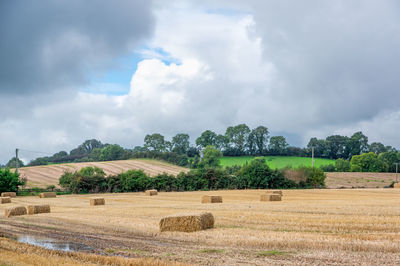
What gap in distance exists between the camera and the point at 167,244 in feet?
40.9

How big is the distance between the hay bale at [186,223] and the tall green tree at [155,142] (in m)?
116

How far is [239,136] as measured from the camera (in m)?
121

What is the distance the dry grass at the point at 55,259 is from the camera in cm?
937

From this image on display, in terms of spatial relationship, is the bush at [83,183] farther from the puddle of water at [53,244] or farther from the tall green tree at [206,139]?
the tall green tree at [206,139]

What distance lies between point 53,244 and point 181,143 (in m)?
119

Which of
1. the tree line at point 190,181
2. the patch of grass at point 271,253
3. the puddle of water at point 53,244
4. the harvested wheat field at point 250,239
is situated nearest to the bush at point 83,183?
the tree line at point 190,181

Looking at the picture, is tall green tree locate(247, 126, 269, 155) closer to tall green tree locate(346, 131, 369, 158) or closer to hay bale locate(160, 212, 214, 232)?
tall green tree locate(346, 131, 369, 158)

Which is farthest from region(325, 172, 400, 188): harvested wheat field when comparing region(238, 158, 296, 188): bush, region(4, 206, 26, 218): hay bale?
region(4, 206, 26, 218): hay bale

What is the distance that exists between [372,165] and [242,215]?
88.1 m

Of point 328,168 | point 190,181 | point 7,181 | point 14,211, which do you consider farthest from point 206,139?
point 14,211

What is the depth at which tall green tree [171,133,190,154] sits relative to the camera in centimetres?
13025

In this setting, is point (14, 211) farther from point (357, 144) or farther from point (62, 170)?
point (357, 144)

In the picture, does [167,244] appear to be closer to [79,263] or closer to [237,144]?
[79,263]

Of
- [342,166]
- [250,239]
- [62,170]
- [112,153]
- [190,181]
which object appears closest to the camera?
[250,239]
